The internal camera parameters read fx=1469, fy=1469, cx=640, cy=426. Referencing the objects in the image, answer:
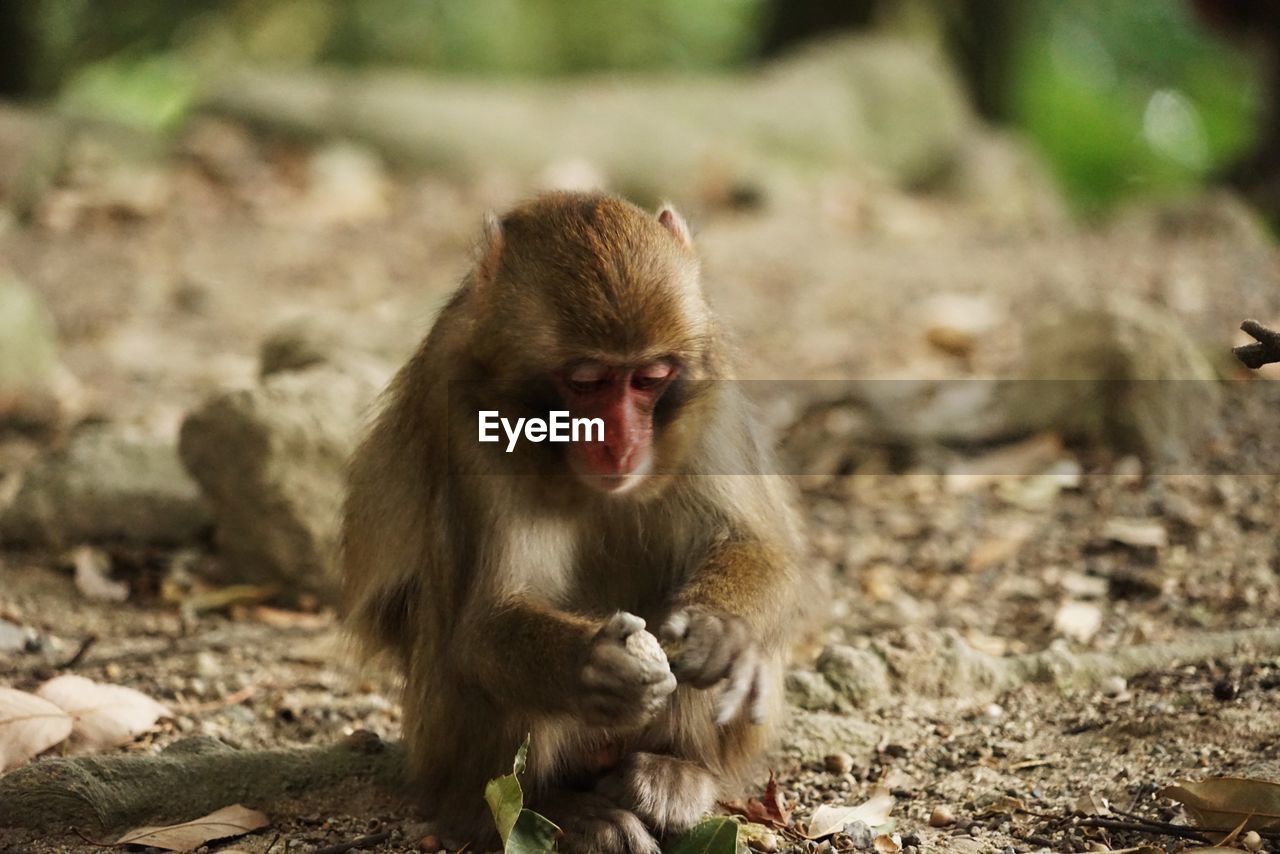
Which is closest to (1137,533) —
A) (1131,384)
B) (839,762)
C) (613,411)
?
(1131,384)

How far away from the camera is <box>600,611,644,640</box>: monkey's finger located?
3336 millimetres

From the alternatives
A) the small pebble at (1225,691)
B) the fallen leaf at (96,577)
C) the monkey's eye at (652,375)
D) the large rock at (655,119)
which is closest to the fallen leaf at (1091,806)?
the small pebble at (1225,691)

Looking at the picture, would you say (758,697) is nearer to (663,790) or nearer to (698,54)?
(663,790)

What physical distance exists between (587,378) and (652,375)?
167mm

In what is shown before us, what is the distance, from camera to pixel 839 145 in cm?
1361

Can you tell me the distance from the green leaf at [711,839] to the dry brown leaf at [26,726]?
6.11ft

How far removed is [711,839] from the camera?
3463 millimetres

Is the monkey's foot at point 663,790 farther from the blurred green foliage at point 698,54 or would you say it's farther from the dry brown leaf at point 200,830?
the blurred green foliage at point 698,54

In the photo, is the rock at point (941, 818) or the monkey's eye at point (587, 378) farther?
the rock at point (941, 818)

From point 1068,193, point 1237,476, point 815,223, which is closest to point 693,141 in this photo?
point 815,223

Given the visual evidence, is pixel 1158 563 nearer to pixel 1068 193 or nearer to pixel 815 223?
pixel 815 223

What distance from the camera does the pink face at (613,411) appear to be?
3531 millimetres

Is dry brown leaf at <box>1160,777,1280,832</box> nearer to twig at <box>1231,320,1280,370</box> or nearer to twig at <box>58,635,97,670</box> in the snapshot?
twig at <box>1231,320,1280,370</box>

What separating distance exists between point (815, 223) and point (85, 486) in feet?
23.2
